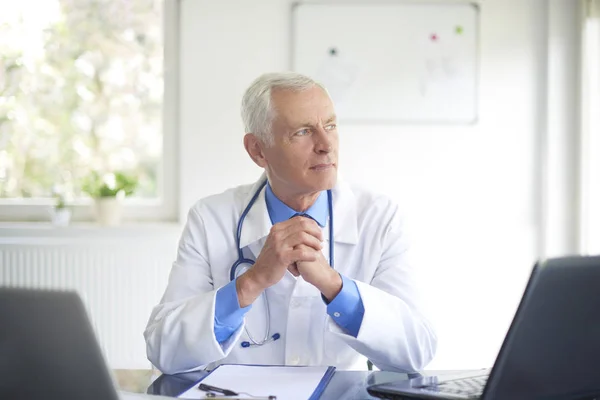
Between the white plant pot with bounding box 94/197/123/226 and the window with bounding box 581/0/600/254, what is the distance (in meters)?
2.28

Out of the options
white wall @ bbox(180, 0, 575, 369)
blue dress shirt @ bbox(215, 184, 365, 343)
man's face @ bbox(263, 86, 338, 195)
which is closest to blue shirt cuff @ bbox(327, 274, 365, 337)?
blue dress shirt @ bbox(215, 184, 365, 343)

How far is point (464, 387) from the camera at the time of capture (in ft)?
4.03

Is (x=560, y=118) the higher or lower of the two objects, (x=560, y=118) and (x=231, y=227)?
the higher

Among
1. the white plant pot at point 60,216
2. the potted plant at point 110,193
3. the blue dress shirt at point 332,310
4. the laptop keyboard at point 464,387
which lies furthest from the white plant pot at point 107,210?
the laptop keyboard at point 464,387

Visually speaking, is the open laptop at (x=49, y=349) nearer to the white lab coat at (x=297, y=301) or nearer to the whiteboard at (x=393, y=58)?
the white lab coat at (x=297, y=301)

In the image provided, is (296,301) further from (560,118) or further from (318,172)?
(560,118)

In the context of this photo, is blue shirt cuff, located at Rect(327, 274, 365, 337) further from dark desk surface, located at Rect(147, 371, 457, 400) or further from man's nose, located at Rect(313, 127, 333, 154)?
man's nose, located at Rect(313, 127, 333, 154)

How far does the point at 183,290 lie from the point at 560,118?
8.21 feet

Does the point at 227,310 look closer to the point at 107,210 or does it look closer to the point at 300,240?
the point at 300,240

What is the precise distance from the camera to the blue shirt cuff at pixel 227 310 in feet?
5.14

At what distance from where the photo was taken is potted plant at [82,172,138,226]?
3.60 metres

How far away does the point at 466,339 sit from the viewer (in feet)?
11.9

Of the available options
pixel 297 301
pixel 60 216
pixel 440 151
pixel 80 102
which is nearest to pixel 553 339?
pixel 297 301

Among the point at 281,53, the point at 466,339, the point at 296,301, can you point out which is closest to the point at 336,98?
the point at 281,53
